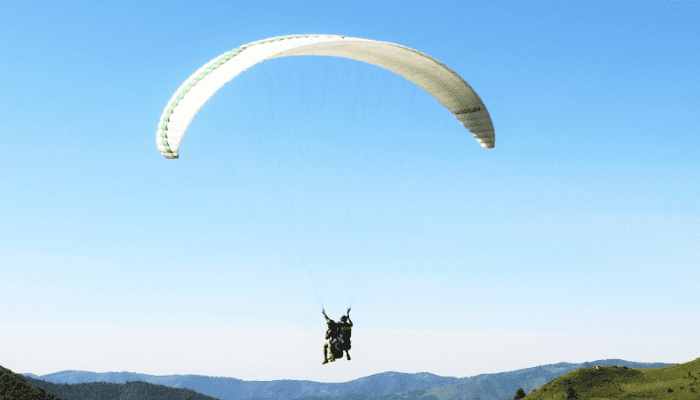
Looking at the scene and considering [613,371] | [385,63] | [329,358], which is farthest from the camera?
[613,371]

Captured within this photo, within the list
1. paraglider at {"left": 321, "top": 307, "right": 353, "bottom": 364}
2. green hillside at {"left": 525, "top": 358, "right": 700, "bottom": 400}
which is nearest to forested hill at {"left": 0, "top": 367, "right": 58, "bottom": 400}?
green hillside at {"left": 525, "top": 358, "right": 700, "bottom": 400}

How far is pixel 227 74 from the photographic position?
31.1m

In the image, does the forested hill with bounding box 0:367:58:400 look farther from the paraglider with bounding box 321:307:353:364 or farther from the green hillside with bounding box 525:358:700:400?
the paraglider with bounding box 321:307:353:364

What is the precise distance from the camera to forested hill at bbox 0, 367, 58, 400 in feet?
429

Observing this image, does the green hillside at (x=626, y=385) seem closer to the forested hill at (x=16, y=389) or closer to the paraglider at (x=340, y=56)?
the forested hill at (x=16, y=389)

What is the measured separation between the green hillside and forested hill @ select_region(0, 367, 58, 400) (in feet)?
254

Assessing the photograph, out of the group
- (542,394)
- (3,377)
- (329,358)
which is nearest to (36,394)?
(3,377)

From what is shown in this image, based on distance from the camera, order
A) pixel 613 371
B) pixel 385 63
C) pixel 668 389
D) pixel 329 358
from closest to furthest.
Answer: pixel 329 358 < pixel 385 63 < pixel 668 389 < pixel 613 371

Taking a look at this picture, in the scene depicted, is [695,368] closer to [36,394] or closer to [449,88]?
[36,394]

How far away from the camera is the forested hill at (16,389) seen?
130875mm

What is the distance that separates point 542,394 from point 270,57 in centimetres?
12266

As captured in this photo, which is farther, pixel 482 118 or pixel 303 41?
pixel 482 118

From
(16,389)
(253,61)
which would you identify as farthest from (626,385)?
(253,61)

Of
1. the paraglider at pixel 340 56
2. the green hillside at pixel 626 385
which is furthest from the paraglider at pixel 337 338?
the green hillside at pixel 626 385
